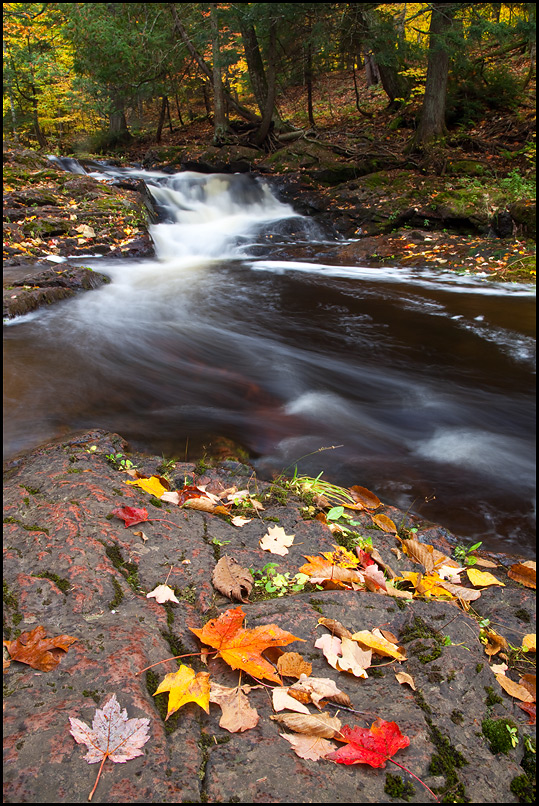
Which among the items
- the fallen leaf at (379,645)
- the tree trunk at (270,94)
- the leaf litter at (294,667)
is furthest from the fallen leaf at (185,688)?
the tree trunk at (270,94)

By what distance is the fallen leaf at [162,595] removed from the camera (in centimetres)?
183

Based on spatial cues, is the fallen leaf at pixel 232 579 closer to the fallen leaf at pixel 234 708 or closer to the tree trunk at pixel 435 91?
the fallen leaf at pixel 234 708

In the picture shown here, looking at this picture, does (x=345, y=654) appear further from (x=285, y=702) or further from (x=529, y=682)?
(x=529, y=682)

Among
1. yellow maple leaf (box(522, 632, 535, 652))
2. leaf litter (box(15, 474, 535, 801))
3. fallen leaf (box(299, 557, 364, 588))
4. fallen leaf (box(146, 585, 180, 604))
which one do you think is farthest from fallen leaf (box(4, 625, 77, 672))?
yellow maple leaf (box(522, 632, 535, 652))

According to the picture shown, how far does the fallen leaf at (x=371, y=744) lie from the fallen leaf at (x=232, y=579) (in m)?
0.73

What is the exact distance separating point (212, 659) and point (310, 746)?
0.42m

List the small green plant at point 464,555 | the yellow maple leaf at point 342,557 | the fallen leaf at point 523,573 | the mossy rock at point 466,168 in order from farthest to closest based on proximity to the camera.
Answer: the mossy rock at point 466,168
the small green plant at point 464,555
the fallen leaf at point 523,573
the yellow maple leaf at point 342,557

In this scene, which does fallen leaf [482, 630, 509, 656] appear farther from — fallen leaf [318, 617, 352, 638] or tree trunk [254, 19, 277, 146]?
tree trunk [254, 19, 277, 146]

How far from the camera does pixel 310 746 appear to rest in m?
1.28

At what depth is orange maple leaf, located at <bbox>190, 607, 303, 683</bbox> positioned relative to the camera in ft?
4.94

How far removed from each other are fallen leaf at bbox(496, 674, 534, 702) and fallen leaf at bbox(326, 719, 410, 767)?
659 millimetres

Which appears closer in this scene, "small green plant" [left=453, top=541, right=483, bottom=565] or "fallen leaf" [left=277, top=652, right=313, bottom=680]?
"fallen leaf" [left=277, top=652, right=313, bottom=680]

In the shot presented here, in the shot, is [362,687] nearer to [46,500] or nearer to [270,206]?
[46,500]

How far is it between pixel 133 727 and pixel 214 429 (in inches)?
129
